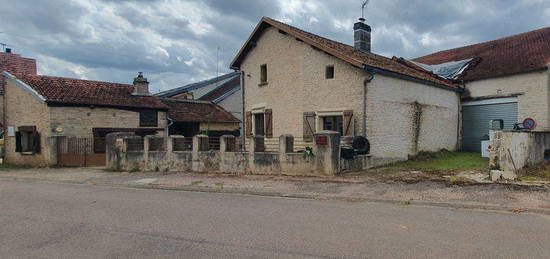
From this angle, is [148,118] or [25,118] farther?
[148,118]

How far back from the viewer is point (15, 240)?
527 cm

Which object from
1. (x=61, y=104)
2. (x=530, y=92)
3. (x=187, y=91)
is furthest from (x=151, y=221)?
(x=187, y=91)

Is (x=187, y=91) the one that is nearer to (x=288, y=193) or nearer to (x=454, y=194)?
(x=288, y=193)

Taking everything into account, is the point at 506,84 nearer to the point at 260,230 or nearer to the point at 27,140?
the point at 260,230

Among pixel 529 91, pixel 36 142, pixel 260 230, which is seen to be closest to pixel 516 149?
pixel 529 91

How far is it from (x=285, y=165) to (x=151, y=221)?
20.7 ft

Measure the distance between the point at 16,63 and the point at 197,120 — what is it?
14.9m

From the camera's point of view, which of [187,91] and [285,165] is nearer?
[285,165]

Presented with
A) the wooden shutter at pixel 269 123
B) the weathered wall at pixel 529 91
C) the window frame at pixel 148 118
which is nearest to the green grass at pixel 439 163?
the weathered wall at pixel 529 91

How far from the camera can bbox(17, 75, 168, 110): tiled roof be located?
18.3 meters

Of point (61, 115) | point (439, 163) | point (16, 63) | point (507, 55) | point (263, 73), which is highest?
point (16, 63)

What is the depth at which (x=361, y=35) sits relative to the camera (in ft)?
63.3

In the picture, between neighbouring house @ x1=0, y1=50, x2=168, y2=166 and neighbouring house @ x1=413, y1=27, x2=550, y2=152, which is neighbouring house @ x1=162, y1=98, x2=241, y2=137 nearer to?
neighbouring house @ x1=0, y1=50, x2=168, y2=166

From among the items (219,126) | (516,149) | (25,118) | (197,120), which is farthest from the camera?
(219,126)
